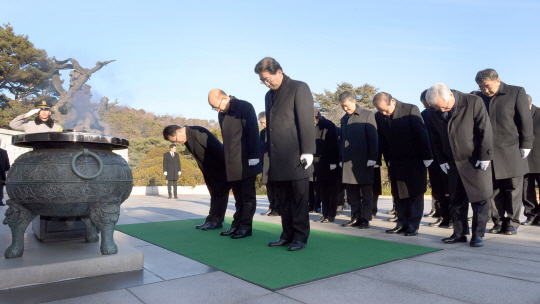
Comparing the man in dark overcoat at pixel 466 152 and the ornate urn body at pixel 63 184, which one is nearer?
the ornate urn body at pixel 63 184

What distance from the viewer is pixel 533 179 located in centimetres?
563

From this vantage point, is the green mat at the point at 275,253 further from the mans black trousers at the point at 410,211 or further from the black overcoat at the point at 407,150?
the black overcoat at the point at 407,150

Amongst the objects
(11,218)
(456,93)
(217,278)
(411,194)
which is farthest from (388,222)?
(11,218)

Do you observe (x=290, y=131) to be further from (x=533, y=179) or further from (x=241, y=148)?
(x=533, y=179)

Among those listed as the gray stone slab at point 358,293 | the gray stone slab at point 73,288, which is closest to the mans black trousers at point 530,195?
the gray stone slab at point 358,293

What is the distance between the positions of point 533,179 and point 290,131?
14.0 ft

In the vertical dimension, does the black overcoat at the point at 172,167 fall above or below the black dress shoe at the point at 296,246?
above

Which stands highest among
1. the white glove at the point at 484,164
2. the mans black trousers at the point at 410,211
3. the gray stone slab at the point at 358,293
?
the white glove at the point at 484,164

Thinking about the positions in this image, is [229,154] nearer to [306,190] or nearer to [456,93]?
[306,190]

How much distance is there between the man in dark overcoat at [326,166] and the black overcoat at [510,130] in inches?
92.6

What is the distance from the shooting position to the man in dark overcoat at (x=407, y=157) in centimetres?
460

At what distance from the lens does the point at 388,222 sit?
19.7 feet

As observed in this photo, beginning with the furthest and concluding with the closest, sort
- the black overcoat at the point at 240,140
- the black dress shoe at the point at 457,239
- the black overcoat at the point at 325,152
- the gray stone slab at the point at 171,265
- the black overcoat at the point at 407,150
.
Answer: the black overcoat at the point at 325,152
the black overcoat at the point at 407,150
the black overcoat at the point at 240,140
the black dress shoe at the point at 457,239
the gray stone slab at the point at 171,265

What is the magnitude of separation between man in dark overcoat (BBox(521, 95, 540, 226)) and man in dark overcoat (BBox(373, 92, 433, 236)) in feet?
6.28
